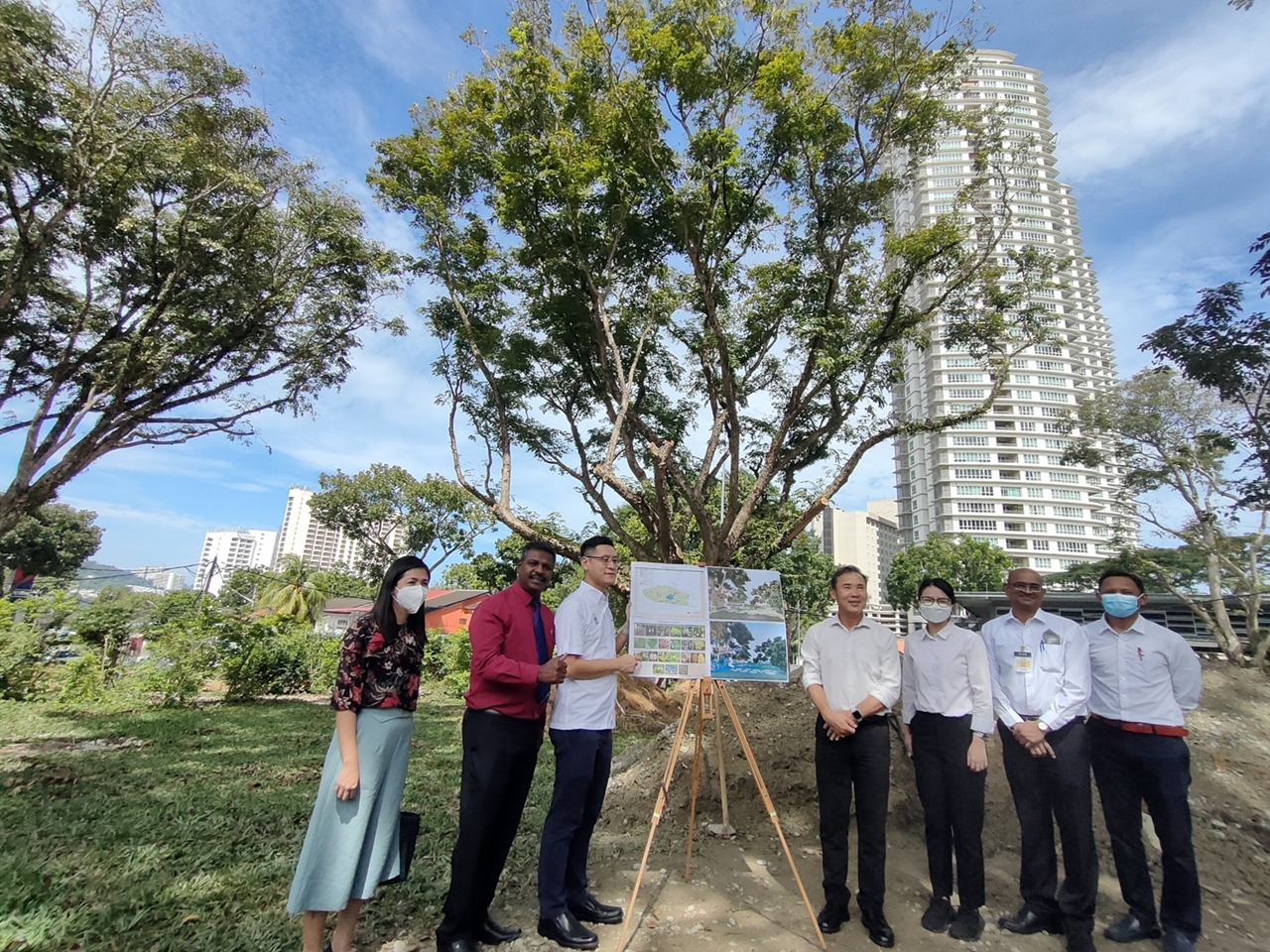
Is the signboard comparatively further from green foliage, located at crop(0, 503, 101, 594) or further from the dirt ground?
green foliage, located at crop(0, 503, 101, 594)

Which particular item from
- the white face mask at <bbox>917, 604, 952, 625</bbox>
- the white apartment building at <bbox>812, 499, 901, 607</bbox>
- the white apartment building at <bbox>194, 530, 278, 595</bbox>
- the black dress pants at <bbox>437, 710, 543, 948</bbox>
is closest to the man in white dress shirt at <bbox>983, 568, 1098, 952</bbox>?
the white face mask at <bbox>917, 604, 952, 625</bbox>

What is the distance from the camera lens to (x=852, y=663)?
3.09 m

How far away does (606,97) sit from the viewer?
8734mm

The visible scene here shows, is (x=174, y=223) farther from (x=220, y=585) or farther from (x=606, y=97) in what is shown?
(x=220, y=585)

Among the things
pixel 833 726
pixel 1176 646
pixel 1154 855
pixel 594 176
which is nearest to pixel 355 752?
pixel 833 726

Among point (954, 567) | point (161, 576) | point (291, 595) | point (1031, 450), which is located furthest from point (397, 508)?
point (161, 576)

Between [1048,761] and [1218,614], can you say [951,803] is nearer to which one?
[1048,761]

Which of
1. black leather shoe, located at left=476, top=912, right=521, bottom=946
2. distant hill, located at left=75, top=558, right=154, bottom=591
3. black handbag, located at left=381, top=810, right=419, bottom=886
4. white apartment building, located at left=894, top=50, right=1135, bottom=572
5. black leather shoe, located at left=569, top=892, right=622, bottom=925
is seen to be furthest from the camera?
white apartment building, located at left=894, top=50, right=1135, bottom=572

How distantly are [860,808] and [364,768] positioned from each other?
7.58 feet

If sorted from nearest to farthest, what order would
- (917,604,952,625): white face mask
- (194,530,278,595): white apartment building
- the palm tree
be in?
(917,604,952,625): white face mask, the palm tree, (194,530,278,595): white apartment building

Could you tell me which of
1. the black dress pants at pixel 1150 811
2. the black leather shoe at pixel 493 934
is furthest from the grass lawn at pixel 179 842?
the black dress pants at pixel 1150 811

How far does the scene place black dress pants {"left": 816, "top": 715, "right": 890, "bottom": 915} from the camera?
114 inches

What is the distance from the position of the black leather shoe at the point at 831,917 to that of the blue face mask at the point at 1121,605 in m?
2.09

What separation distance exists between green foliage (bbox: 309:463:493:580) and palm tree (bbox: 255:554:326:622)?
282cm
